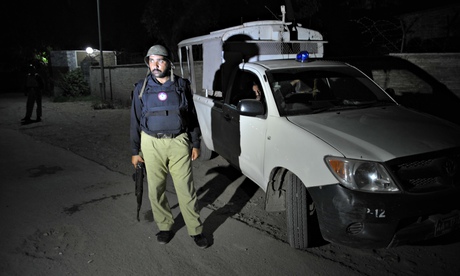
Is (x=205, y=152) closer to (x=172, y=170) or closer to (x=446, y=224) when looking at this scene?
(x=172, y=170)

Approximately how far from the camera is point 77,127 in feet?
33.2

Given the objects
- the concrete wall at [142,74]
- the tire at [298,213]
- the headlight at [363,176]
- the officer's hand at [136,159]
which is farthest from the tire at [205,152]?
the headlight at [363,176]

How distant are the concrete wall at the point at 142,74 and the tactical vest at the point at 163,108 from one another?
465 cm

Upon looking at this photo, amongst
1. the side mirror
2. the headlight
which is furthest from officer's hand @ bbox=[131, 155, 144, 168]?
the headlight

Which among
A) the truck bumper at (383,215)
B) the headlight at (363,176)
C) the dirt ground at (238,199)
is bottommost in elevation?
the dirt ground at (238,199)

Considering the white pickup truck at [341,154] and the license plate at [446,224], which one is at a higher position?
the white pickup truck at [341,154]

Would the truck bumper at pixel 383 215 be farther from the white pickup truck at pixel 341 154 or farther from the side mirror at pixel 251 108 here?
the side mirror at pixel 251 108

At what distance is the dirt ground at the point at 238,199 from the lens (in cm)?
306

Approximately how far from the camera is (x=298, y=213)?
316 centimetres

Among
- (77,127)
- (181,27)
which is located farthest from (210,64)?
(181,27)

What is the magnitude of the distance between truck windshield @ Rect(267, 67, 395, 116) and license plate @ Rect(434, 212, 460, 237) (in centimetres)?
140

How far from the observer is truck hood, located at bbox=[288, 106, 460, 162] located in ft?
9.20

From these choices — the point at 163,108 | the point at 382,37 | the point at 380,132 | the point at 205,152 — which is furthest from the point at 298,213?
the point at 382,37

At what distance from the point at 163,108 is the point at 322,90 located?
190cm
